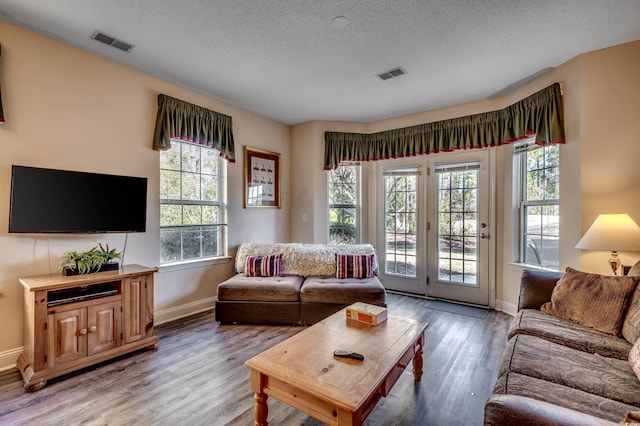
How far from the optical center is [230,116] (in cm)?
395

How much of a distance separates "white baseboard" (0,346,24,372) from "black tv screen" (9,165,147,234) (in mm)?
972

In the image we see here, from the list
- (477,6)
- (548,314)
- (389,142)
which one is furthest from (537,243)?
(477,6)

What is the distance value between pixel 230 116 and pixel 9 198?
7.73ft

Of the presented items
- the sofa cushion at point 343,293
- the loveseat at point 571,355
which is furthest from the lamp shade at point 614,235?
the sofa cushion at point 343,293

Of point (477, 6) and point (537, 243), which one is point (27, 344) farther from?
point (537, 243)

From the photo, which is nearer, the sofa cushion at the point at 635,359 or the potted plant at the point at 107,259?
the sofa cushion at the point at 635,359

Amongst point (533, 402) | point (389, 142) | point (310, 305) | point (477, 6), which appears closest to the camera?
point (533, 402)

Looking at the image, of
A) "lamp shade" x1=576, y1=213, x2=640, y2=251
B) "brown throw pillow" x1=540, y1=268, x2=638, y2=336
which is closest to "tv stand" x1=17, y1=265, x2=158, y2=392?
"brown throw pillow" x1=540, y1=268, x2=638, y2=336

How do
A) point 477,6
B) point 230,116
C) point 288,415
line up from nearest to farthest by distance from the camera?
point 288,415
point 477,6
point 230,116

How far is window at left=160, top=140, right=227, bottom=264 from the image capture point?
337 cm

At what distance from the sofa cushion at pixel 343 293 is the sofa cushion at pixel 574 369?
1.49 meters

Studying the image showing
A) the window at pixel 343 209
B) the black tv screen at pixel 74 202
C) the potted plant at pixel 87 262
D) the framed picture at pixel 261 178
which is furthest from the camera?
the window at pixel 343 209

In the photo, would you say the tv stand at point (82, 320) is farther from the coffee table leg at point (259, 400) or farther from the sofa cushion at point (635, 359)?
the sofa cushion at point (635, 359)

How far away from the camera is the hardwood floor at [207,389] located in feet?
5.82
